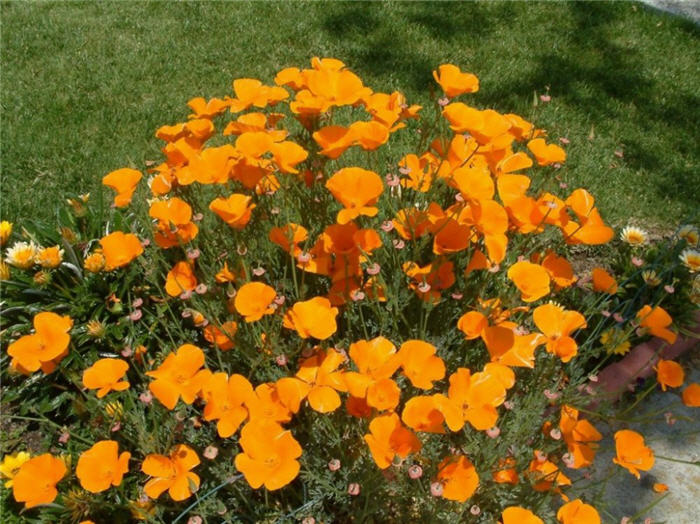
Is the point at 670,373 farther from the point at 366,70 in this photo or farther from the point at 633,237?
the point at 366,70

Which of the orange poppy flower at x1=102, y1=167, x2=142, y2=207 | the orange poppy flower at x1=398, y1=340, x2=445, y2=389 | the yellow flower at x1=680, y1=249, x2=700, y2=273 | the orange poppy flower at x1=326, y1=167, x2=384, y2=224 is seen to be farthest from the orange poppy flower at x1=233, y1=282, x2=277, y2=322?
the yellow flower at x1=680, y1=249, x2=700, y2=273

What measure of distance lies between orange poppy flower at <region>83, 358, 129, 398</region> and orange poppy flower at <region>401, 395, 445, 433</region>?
669 mm

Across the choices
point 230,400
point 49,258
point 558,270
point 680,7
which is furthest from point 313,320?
point 680,7

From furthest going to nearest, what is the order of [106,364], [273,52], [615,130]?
[273,52] → [615,130] → [106,364]

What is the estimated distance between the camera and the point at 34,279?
2.22 metres

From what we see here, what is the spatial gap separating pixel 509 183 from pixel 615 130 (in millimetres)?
2605

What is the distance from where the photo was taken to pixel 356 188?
1.53 metres

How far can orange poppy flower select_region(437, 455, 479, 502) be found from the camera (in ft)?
4.51

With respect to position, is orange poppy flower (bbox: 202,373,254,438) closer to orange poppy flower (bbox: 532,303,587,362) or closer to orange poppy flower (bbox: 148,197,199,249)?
orange poppy flower (bbox: 148,197,199,249)

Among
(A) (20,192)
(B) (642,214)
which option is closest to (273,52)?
(A) (20,192)

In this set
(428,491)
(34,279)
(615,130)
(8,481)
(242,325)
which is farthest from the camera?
Answer: (615,130)

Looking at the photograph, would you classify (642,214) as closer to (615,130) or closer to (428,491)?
(615,130)

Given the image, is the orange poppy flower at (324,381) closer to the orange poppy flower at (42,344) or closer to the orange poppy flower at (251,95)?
the orange poppy flower at (42,344)

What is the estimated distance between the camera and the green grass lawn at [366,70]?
3.49 m
